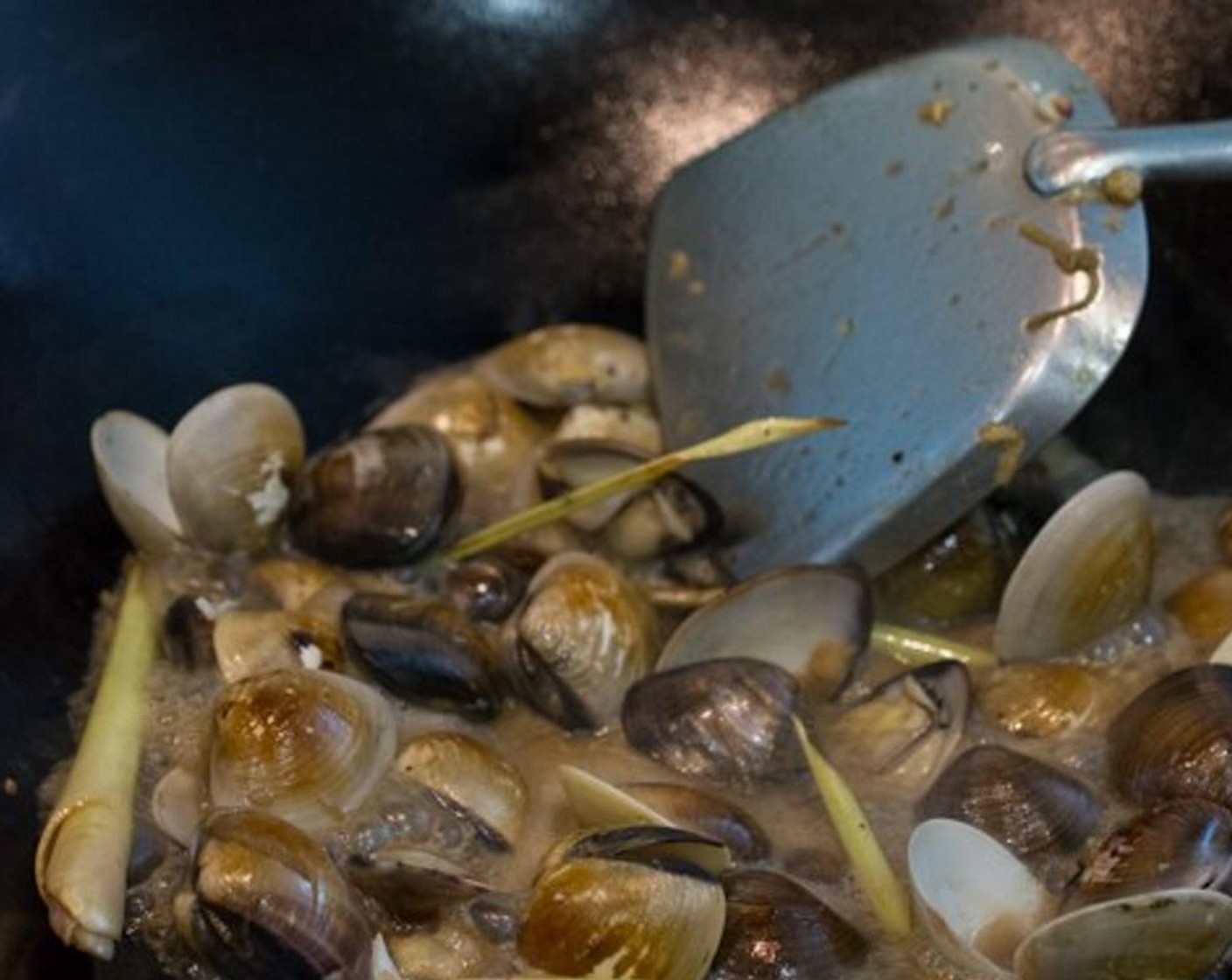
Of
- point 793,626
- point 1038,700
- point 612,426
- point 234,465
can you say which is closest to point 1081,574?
point 1038,700

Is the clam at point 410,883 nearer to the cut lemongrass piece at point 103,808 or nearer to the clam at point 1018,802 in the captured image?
the cut lemongrass piece at point 103,808

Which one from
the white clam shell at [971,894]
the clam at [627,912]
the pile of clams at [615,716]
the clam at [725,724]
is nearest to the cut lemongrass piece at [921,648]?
the pile of clams at [615,716]

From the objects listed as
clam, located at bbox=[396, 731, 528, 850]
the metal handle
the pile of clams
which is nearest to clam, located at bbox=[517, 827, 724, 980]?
the pile of clams

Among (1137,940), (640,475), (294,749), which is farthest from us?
(640,475)

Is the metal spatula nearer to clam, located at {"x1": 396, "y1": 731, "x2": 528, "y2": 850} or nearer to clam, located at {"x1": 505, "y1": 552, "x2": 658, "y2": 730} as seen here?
clam, located at {"x1": 505, "y1": 552, "x2": 658, "y2": 730}

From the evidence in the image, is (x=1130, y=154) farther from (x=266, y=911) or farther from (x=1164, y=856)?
(x=266, y=911)
